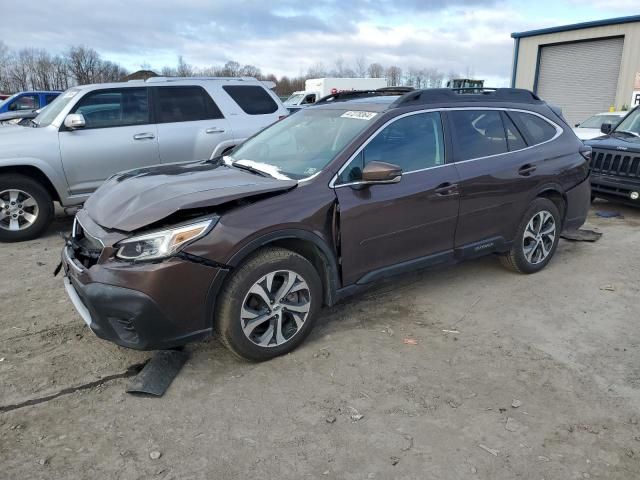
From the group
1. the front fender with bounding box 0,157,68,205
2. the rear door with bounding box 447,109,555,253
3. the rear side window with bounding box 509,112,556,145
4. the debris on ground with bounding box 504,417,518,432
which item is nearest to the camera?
the debris on ground with bounding box 504,417,518,432

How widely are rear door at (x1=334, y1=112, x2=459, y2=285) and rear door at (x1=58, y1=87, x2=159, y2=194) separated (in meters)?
4.00

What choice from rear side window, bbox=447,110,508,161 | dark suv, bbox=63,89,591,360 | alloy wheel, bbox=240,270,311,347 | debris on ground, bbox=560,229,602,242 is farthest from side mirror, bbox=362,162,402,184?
debris on ground, bbox=560,229,602,242

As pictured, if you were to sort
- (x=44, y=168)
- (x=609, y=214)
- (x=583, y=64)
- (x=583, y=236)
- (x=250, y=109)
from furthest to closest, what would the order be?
(x=583, y=64), (x=609, y=214), (x=250, y=109), (x=583, y=236), (x=44, y=168)

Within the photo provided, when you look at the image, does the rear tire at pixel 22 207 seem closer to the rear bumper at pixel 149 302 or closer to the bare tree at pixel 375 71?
the rear bumper at pixel 149 302

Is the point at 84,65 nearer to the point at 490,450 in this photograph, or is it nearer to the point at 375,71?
the point at 375,71

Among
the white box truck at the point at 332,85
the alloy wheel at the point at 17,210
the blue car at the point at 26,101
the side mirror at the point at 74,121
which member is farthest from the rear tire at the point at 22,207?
the white box truck at the point at 332,85

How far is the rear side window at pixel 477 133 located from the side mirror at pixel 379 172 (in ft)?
3.23

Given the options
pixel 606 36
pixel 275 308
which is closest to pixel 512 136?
pixel 275 308

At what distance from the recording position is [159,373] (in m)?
3.32

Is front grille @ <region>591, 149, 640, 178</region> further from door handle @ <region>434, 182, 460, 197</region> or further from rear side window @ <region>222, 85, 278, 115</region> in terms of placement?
rear side window @ <region>222, 85, 278, 115</region>

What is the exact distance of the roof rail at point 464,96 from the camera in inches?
166

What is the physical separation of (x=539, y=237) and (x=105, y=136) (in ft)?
17.4

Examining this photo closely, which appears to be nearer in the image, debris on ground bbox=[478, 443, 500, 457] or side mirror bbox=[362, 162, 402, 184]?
debris on ground bbox=[478, 443, 500, 457]

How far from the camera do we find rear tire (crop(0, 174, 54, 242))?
20.2ft
